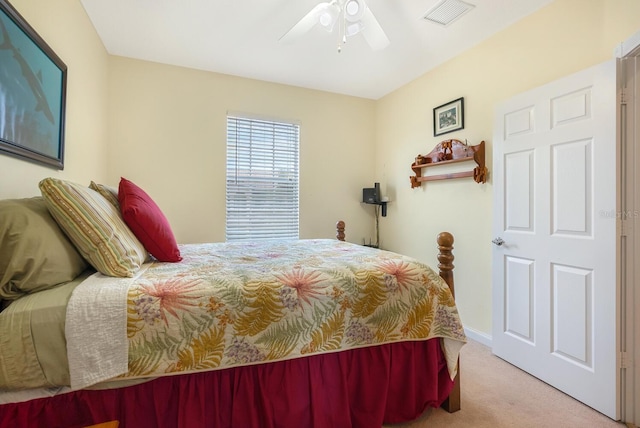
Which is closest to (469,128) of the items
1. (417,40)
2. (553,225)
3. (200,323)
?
(417,40)

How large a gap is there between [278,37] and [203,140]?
4.32ft

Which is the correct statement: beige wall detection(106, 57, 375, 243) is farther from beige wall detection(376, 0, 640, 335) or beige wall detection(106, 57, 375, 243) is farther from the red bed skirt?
the red bed skirt

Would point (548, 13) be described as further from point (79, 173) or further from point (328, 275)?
point (79, 173)

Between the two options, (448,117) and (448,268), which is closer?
(448,268)

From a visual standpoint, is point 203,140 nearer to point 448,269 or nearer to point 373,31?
point 373,31

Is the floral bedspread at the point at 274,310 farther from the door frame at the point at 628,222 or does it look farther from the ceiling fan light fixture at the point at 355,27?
the ceiling fan light fixture at the point at 355,27

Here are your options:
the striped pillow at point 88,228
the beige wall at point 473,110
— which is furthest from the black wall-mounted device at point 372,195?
the striped pillow at point 88,228

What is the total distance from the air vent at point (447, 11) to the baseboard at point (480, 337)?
2.62 m

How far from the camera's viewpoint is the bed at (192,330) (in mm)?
952

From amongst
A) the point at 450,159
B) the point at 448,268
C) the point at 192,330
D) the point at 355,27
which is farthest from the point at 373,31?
the point at 192,330

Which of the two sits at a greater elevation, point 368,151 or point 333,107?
point 333,107

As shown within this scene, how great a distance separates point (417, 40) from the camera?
2592 millimetres

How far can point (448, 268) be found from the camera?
163 centimetres

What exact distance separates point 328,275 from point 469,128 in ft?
7.24
